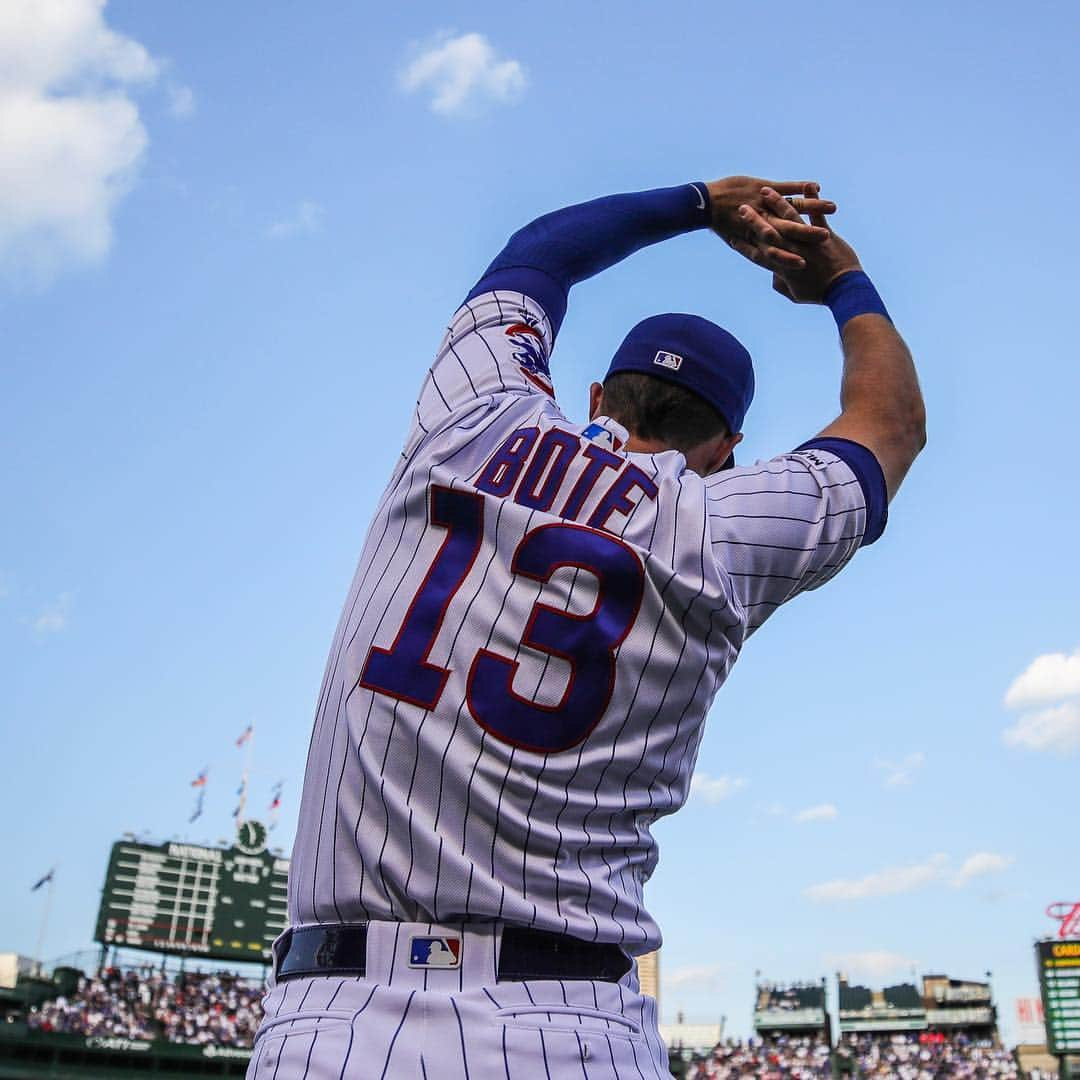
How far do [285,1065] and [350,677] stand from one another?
51cm

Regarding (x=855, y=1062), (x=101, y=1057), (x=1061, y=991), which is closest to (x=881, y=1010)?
(x=855, y=1062)

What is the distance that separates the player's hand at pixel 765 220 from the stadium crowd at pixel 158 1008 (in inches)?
1168

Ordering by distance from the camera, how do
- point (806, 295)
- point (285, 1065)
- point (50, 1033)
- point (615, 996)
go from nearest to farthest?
1. point (285, 1065)
2. point (615, 996)
3. point (806, 295)
4. point (50, 1033)

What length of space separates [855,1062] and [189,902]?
819 inches

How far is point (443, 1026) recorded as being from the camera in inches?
52.9

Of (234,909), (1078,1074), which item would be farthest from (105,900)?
(1078,1074)

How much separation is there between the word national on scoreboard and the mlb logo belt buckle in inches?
1223

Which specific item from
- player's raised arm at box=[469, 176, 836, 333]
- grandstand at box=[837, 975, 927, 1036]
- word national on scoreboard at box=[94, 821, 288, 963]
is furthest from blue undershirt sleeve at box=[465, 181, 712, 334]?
grandstand at box=[837, 975, 927, 1036]

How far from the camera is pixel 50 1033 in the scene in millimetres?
26641

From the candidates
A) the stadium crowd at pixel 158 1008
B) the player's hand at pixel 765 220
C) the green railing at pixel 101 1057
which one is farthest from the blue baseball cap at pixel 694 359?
the stadium crowd at pixel 158 1008

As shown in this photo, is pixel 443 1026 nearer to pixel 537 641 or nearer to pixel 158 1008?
pixel 537 641

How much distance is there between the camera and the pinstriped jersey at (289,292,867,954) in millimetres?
1480

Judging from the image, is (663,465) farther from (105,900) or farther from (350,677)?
(105,900)

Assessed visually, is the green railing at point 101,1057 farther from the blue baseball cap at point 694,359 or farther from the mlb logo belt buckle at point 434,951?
the mlb logo belt buckle at point 434,951
